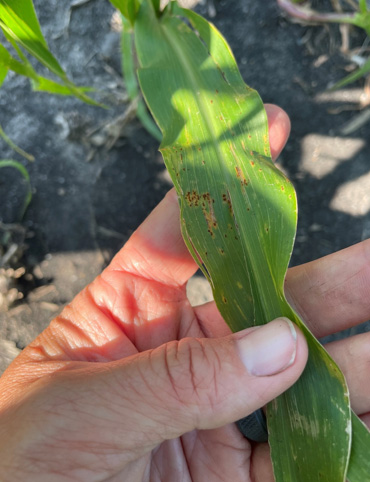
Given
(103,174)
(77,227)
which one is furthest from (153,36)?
(77,227)

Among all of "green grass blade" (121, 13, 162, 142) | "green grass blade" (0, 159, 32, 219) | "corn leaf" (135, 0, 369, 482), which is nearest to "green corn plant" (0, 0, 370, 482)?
"corn leaf" (135, 0, 369, 482)

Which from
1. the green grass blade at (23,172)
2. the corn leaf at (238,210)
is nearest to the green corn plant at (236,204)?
the corn leaf at (238,210)

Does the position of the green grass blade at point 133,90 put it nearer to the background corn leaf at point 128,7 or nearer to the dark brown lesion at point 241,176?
the background corn leaf at point 128,7

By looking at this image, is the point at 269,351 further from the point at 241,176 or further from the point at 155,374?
the point at 241,176

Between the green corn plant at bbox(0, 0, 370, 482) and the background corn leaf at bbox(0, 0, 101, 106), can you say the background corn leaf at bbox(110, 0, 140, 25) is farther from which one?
the background corn leaf at bbox(0, 0, 101, 106)

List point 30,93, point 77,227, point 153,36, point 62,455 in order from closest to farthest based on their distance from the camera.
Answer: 1. point 62,455
2. point 153,36
3. point 77,227
4. point 30,93

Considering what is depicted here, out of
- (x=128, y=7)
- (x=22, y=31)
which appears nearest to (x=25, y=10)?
(x=22, y=31)

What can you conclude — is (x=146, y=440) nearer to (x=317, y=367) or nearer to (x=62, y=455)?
(x=62, y=455)

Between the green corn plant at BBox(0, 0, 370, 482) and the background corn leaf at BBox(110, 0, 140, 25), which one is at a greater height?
the background corn leaf at BBox(110, 0, 140, 25)
